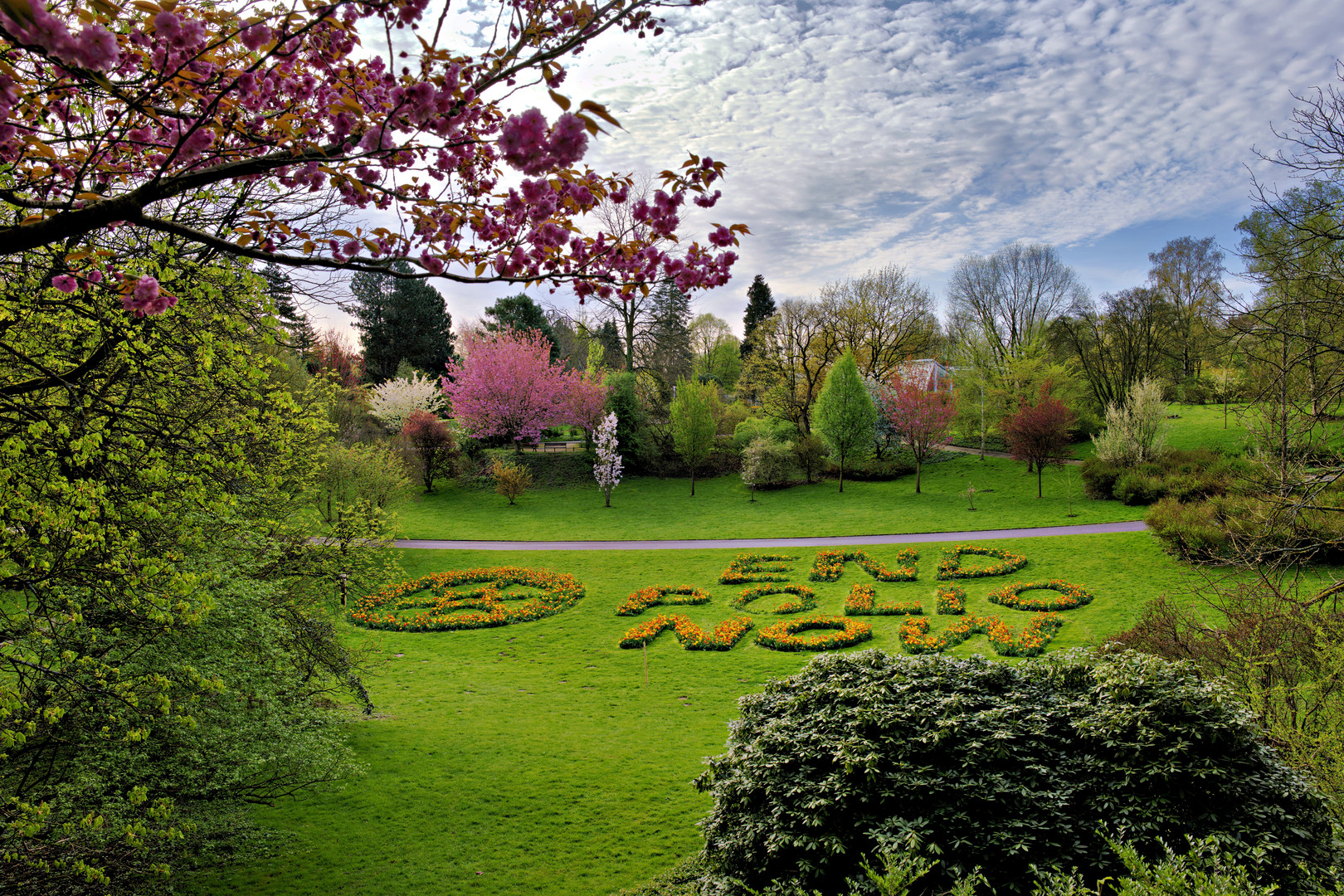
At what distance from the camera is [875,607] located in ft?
46.2

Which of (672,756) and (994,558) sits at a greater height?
(994,558)

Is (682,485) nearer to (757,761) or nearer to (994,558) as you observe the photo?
(994,558)

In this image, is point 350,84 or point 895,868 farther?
point 350,84

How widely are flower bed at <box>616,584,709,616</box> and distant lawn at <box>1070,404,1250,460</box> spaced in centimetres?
2065

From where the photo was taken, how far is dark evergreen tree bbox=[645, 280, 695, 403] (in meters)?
36.0

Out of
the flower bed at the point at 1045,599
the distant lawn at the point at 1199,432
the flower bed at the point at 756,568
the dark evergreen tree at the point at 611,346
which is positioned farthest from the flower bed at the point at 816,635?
the dark evergreen tree at the point at 611,346

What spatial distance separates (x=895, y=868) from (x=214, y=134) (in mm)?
5099

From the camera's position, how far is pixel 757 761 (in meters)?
4.69

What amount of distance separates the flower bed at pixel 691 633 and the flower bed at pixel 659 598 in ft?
3.04

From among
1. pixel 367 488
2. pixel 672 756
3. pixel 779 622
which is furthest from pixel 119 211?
pixel 367 488

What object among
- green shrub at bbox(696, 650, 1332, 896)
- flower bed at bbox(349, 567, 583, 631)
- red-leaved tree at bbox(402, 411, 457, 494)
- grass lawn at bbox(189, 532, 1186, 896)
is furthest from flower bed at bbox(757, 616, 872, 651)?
red-leaved tree at bbox(402, 411, 457, 494)

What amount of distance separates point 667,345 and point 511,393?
32.0 ft

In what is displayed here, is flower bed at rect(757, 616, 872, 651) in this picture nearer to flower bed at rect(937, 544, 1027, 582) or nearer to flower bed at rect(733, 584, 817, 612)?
flower bed at rect(733, 584, 817, 612)

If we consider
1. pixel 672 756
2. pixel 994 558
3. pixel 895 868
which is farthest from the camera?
pixel 994 558
